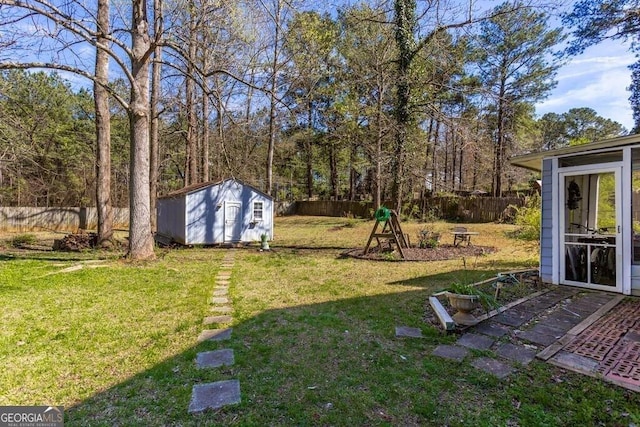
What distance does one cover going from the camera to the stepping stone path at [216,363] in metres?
2.33

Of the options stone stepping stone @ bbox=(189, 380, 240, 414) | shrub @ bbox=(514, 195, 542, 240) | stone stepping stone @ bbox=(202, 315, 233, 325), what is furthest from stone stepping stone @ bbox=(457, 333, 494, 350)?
shrub @ bbox=(514, 195, 542, 240)

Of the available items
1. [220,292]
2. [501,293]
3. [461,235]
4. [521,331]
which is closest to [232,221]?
[220,292]

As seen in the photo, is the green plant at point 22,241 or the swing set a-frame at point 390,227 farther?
the green plant at point 22,241

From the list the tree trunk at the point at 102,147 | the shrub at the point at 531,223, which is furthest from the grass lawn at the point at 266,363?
the shrub at the point at 531,223

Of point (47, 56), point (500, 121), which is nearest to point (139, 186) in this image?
point (47, 56)

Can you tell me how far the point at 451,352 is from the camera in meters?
3.16

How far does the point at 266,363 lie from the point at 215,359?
473 mm

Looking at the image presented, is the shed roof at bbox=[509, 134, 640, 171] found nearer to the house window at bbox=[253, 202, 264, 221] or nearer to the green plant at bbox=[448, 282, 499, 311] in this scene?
the green plant at bbox=[448, 282, 499, 311]

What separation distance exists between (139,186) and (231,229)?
4865 millimetres

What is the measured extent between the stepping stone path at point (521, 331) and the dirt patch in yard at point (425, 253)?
3723 mm

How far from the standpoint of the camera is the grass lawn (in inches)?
88.3

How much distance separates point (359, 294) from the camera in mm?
5289

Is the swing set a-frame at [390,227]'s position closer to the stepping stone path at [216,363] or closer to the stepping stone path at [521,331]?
the stepping stone path at [521,331]

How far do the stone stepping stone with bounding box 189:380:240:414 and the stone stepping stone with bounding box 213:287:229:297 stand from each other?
2701mm
